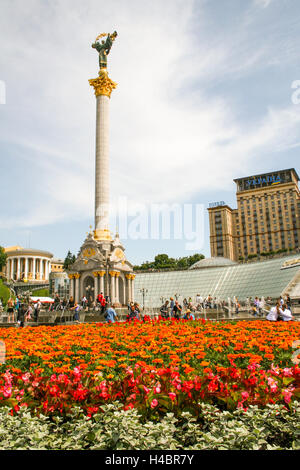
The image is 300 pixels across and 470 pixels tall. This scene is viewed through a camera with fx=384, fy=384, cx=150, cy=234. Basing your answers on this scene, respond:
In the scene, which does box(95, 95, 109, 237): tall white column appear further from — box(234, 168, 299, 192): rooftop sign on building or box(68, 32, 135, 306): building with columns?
box(234, 168, 299, 192): rooftop sign on building

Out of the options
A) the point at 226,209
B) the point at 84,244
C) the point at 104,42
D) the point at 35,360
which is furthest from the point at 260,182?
the point at 35,360

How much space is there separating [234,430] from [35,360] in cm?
603

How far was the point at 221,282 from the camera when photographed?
7200cm

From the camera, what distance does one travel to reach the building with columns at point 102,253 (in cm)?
3731

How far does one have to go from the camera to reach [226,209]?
13725cm

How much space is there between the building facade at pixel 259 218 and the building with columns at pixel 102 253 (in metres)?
89.6

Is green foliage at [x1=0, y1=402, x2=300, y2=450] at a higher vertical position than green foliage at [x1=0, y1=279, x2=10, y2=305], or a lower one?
lower

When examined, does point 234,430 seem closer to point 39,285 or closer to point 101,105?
point 101,105

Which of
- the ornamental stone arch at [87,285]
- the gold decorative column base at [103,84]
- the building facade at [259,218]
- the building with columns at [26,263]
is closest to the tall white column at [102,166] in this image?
the gold decorative column base at [103,84]

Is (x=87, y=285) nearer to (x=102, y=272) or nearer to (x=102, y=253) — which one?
(x=102, y=272)

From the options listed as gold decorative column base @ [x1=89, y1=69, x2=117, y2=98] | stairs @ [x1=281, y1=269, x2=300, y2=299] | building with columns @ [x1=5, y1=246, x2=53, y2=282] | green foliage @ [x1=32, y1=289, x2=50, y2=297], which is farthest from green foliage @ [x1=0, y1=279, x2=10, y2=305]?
stairs @ [x1=281, y1=269, x2=300, y2=299]

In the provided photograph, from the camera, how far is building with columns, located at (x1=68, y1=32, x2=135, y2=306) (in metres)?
37.3

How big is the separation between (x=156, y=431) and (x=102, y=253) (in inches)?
1337

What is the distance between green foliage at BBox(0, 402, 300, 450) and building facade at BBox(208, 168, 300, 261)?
398 ft
